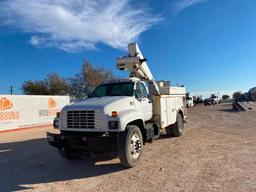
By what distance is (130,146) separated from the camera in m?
7.00

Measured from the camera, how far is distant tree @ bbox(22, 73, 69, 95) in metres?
52.4

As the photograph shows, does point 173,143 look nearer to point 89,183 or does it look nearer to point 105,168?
point 105,168

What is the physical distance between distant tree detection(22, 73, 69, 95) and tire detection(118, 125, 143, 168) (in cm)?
4679

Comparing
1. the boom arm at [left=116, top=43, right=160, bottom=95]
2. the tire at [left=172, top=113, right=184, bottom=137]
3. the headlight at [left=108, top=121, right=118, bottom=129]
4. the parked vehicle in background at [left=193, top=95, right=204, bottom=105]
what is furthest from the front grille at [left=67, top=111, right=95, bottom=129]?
the parked vehicle in background at [left=193, top=95, right=204, bottom=105]

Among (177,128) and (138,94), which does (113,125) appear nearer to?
(138,94)

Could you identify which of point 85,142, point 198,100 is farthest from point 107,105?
point 198,100

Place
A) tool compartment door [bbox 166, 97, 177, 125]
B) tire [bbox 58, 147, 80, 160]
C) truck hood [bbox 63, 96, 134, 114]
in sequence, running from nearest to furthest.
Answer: truck hood [bbox 63, 96, 134, 114] < tire [bbox 58, 147, 80, 160] < tool compartment door [bbox 166, 97, 177, 125]

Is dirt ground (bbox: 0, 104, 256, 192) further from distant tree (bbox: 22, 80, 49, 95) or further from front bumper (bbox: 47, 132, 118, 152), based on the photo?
distant tree (bbox: 22, 80, 49, 95)

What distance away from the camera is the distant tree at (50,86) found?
172 feet

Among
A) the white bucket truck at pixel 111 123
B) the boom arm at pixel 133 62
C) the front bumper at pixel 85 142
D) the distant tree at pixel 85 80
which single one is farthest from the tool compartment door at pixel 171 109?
the distant tree at pixel 85 80

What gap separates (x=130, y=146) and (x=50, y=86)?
159 feet

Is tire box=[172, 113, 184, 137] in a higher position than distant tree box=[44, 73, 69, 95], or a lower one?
lower

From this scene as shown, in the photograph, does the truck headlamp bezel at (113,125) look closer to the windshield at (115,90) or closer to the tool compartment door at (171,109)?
the windshield at (115,90)

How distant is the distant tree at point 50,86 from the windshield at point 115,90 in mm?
44948
